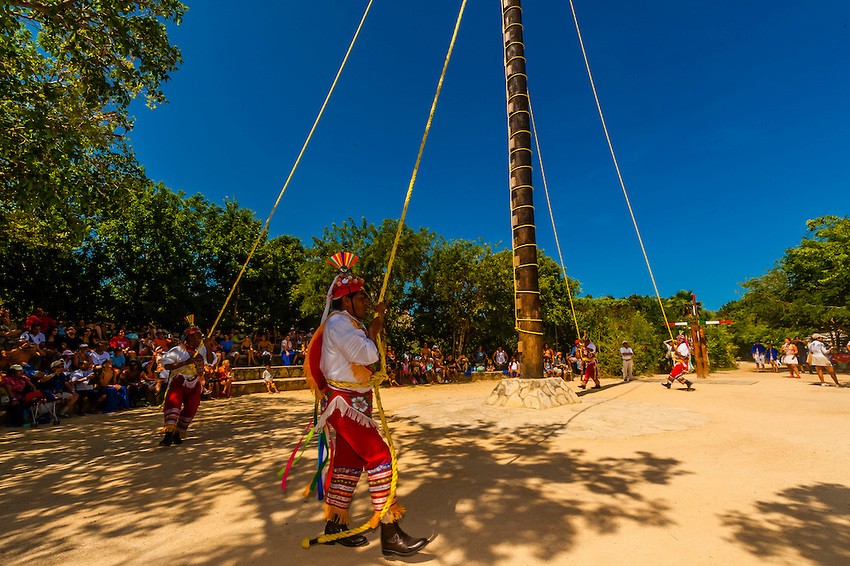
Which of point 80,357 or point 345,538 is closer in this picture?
point 345,538

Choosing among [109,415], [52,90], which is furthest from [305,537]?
[109,415]

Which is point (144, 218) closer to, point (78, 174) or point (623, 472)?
point (78, 174)

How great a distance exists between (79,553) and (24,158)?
260 inches

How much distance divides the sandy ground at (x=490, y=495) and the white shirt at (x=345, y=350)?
4.12 ft

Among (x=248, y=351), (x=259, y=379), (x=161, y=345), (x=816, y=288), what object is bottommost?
(x=259, y=379)

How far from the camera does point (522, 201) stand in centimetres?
936

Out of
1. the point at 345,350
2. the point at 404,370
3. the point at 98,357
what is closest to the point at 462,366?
the point at 404,370

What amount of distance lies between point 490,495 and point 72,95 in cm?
1006

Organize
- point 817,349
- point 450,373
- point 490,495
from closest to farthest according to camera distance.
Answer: point 490,495 < point 817,349 < point 450,373

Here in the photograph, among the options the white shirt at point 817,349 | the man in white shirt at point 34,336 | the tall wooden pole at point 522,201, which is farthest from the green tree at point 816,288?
the man in white shirt at point 34,336

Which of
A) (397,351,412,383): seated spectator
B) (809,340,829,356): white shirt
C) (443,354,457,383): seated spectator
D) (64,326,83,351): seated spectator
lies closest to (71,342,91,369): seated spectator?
(64,326,83,351): seated spectator

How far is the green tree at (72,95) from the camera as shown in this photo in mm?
6465

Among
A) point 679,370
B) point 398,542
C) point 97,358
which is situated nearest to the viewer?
point 398,542

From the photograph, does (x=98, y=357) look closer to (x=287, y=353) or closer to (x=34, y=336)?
(x=34, y=336)
